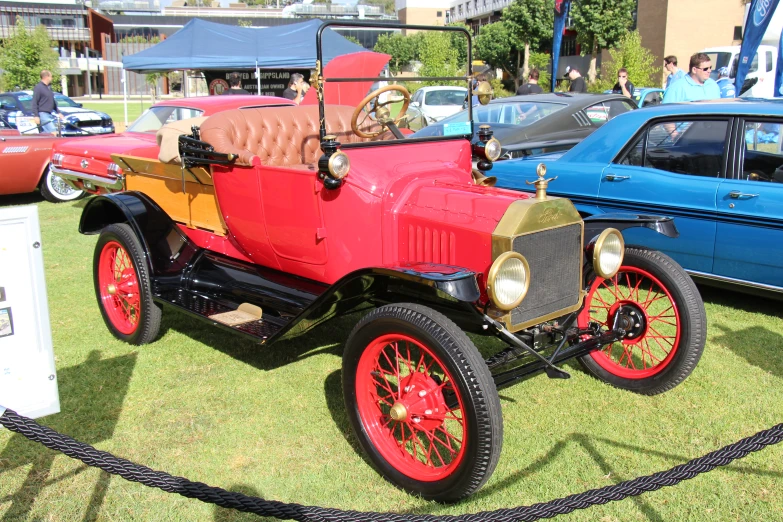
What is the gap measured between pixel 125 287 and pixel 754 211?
162 inches

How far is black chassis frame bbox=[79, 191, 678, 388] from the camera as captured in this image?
2.82 meters

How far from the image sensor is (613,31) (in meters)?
32.9

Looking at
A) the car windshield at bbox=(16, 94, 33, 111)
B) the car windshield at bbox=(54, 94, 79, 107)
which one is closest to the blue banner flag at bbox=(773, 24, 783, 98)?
the car windshield at bbox=(16, 94, 33, 111)

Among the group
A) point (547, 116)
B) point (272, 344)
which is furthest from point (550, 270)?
point (547, 116)

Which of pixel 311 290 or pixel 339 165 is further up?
pixel 339 165

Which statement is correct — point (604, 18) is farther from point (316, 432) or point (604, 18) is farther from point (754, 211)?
point (316, 432)

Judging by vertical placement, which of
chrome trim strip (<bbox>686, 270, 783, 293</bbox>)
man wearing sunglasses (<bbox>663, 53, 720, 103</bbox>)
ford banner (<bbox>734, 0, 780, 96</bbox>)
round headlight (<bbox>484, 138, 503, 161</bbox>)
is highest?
ford banner (<bbox>734, 0, 780, 96</bbox>)

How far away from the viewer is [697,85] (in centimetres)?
716

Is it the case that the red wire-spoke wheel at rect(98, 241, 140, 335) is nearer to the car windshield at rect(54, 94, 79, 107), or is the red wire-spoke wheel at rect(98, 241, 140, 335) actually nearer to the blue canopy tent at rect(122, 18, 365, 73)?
the blue canopy tent at rect(122, 18, 365, 73)

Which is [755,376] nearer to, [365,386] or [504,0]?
[365,386]

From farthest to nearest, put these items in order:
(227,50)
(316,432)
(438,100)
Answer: (438,100) → (227,50) → (316,432)

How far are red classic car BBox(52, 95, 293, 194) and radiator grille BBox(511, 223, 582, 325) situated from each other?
206 inches

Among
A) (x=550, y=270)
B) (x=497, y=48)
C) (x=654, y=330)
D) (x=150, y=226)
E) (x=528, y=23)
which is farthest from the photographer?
(x=497, y=48)

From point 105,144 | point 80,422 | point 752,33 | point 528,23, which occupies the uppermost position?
point 528,23
